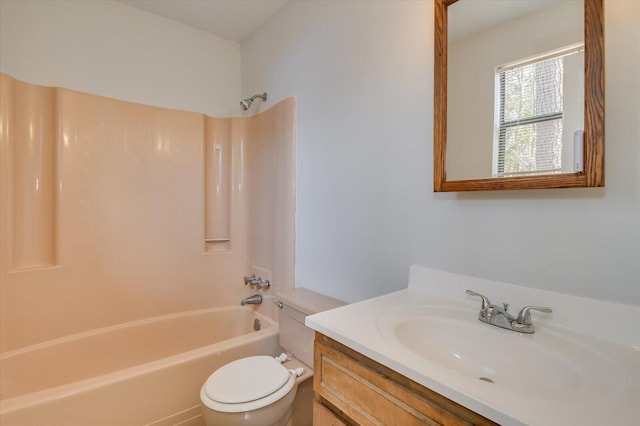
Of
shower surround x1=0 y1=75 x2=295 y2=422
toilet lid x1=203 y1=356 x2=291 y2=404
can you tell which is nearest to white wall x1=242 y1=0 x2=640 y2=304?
shower surround x1=0 y1=75 x2=295 y2=422

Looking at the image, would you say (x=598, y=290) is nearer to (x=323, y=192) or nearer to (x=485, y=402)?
(x=485, y=402)

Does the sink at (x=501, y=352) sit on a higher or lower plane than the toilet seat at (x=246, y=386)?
higher

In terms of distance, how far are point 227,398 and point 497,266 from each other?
44.3 inches

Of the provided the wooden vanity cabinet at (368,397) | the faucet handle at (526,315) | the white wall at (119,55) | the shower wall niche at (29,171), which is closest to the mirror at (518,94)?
the faucet handle at (526,315)

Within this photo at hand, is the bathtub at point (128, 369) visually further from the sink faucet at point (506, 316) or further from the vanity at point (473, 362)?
the sink faucet at point (506, 316)

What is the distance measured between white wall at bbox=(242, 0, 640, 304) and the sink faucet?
123 mm

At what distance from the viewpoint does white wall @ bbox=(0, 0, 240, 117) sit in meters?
1.76

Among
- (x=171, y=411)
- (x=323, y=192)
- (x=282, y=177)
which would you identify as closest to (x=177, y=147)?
(x=282, y=177)

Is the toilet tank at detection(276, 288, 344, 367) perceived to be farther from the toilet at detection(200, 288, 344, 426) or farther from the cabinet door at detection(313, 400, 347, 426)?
the cabinet door at detection(313, 400, 347, 426)

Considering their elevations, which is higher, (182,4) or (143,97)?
(182,4)

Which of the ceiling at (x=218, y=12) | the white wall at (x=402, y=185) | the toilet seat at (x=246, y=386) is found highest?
the ceiling at (x=218, y=12)

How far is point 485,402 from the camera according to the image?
1.76 feet

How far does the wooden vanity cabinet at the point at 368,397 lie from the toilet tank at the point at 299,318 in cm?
54

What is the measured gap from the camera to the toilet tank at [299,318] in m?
1.50
